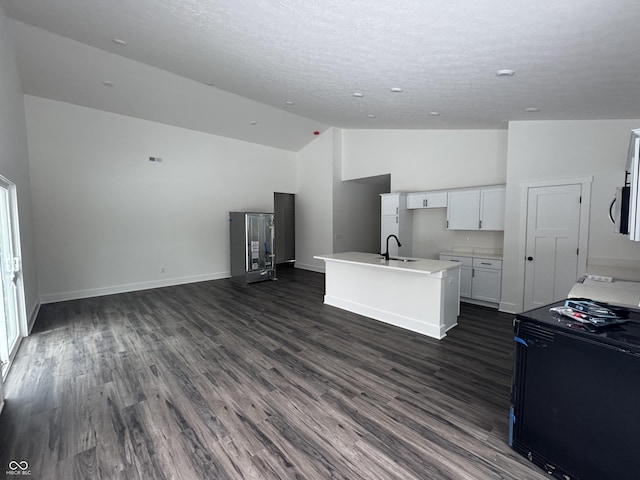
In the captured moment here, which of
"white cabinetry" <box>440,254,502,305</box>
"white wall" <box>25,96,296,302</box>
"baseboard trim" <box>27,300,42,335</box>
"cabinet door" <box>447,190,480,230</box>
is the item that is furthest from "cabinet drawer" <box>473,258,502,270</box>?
"baseboard trim" <box>27,300,42,335</box>

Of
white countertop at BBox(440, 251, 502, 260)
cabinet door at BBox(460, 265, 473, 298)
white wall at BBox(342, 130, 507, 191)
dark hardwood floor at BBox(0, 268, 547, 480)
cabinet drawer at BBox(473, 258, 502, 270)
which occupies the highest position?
white wall at BBox(342, 130, 507, 191)

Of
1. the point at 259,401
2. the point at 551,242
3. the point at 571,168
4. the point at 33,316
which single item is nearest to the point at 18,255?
the point at 33,316

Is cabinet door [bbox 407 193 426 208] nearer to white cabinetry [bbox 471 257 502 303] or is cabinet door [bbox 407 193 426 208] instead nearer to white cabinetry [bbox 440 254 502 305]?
white cabinetry [bbox 440 254 502 305]

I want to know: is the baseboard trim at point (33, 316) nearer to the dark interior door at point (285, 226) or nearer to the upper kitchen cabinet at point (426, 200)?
the dark interior door at point (285, 226)

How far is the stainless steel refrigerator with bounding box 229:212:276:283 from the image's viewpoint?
6688 millimetres

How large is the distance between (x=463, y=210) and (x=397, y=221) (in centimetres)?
133

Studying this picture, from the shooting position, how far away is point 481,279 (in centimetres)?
492

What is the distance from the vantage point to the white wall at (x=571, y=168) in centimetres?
355

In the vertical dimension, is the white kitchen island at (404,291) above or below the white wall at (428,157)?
below

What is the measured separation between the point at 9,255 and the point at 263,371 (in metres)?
3.32

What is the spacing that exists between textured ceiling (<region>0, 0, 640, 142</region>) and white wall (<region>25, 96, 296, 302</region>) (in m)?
2.27

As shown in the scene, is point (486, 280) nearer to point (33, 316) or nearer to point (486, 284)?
point (486, 284)

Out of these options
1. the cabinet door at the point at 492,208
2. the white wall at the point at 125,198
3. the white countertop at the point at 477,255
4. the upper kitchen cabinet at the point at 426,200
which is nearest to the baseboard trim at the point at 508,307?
the white countertop at the point at 477,255

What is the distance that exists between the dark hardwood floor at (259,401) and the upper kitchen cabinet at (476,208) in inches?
70.9
